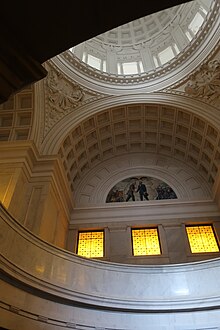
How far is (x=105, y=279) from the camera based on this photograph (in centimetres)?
838

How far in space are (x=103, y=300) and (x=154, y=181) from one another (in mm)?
9110

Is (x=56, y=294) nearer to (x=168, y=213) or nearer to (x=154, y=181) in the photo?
(x=168, y=213)

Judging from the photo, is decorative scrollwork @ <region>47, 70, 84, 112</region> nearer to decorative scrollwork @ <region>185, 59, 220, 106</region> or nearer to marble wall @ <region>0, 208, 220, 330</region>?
decorative scrollwork @ <region>185, 59, 220, 106</region>

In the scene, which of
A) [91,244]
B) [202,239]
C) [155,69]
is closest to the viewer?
[202,239]

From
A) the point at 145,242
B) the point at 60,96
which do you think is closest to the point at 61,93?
the point at 60,96

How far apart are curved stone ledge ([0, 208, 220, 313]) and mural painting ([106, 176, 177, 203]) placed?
6400 millimetres

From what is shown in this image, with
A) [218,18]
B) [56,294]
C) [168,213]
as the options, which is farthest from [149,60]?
[56,294]

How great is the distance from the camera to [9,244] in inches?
270

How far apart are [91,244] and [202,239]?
17.9ft

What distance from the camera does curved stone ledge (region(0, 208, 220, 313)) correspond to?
7.01 meters

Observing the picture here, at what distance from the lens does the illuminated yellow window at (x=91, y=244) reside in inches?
501

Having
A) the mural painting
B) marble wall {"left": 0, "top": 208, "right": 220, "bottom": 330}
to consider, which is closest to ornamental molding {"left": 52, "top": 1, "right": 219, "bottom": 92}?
the mural painting

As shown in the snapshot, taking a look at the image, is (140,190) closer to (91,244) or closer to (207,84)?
(91,244)

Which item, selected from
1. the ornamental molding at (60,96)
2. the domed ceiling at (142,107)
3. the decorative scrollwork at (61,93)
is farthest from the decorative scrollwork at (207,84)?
the decorative scrollwork at (61,93)
